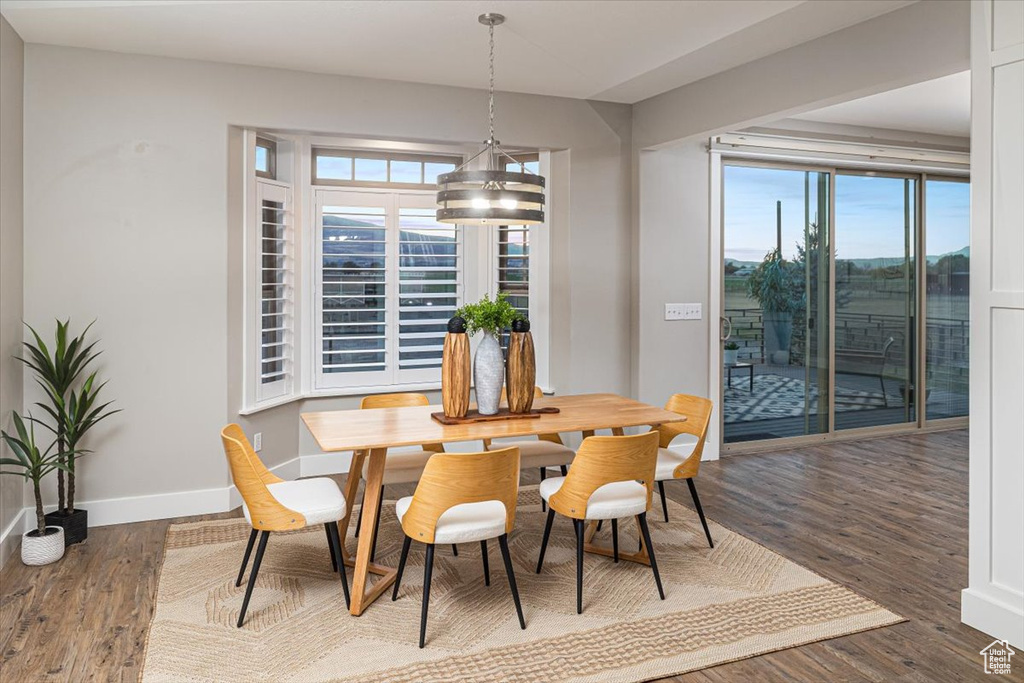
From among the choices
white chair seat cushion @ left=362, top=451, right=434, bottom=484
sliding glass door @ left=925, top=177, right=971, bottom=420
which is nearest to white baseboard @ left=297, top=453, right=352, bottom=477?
white chair seat cushion @ left=362, top=451, right=434, bottom=484

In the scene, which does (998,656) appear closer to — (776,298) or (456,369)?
(456,369)

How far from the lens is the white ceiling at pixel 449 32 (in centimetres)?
348

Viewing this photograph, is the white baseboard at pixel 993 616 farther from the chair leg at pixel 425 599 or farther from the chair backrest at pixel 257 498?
the chair backrest at pixel 257 498

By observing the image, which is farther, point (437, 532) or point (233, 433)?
point (233, 433)

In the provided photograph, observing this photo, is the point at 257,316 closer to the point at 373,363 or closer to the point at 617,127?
the point at 373,363

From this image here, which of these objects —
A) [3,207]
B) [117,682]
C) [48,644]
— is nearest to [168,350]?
[3,207]

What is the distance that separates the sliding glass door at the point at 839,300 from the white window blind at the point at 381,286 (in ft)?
7.46

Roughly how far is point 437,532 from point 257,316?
97.6 inches

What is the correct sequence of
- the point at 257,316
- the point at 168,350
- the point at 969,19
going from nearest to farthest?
1. the point at 969,19
2. the point at 168,350
3. the point at 257,316

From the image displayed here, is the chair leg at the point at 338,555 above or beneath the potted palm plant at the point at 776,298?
beneath

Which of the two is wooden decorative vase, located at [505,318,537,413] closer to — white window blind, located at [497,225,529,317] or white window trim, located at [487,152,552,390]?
white window trim, located at [487,152,552,390]

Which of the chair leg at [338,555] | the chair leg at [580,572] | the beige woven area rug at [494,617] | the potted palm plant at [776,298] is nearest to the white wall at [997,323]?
the beige woven area rug at [494,617]

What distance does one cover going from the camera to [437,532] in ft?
9.20

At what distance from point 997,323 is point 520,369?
1964mm
